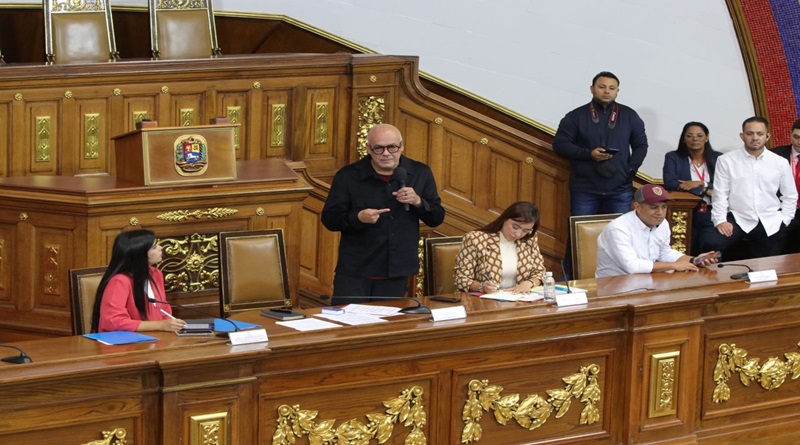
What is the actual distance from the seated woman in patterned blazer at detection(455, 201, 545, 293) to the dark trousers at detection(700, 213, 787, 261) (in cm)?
212

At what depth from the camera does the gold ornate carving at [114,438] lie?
3.84 meters

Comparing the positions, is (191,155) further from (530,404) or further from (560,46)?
(560,46)

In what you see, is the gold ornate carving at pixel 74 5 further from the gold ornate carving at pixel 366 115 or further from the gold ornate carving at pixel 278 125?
the gold ornate carving at pixel 366 115

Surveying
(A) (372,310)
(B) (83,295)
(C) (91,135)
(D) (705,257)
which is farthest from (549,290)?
(C) (91,135)

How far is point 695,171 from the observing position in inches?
297

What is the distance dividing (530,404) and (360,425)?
694mm

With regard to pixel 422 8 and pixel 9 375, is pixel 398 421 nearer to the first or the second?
pixel 9 375

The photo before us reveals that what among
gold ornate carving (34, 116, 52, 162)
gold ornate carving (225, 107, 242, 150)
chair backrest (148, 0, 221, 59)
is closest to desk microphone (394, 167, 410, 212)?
gold ornate carving (225, 107, 242, 150)

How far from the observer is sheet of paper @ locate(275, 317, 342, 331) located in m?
4.36

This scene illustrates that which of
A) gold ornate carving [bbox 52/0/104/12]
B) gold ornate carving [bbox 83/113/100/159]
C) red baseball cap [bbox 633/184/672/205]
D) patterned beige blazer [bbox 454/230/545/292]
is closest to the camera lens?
patterned beige blazer [bbox 454/230/545/292]

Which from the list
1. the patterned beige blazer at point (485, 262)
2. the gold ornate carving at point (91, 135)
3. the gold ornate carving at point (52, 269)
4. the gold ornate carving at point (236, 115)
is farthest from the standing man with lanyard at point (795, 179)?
the gold ornate carving at point (52, 269)

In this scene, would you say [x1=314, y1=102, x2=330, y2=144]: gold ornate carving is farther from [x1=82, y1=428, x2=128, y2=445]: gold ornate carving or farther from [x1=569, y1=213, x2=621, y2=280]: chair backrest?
[x1=82, y1=428, x2=128, y2=445]: gold ornate carving

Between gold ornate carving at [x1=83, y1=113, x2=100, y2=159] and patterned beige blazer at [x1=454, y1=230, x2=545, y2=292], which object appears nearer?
patterned beige blazer at [x1=454, y1=230, x2=545, y2=292]

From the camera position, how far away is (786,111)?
8.27m
